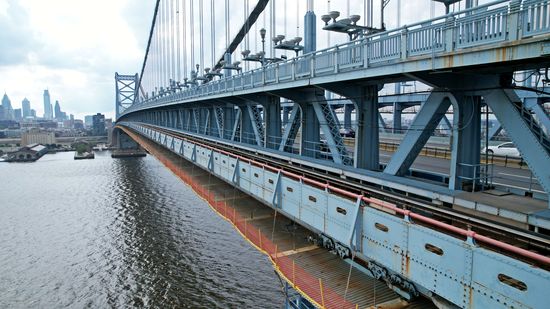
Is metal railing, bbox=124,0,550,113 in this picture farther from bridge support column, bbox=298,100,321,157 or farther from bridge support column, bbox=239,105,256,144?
bridge support column, bbox=239,105,256,144

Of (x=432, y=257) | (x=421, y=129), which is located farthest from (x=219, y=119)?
(x=432, y=257)

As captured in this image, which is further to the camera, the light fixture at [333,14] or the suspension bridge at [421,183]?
the light fixture at [333,14]

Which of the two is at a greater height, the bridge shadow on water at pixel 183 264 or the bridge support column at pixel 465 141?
the bridge support column at pixel 465 141

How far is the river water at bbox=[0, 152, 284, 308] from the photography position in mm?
19016

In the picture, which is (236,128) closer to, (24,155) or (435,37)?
(435,37)

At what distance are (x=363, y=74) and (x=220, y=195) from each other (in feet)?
39.8

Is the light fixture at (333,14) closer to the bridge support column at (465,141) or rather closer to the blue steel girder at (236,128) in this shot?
the bridge support column at (465,141)

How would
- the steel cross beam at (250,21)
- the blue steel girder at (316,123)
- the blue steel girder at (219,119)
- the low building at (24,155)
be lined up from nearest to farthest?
the blue steel girder at (316,123) → the blue steel girder at (219,119) → the steel cross beam at (250,21) → the low building at (24,155)

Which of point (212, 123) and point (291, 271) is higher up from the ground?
point (212, 123)

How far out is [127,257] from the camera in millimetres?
24031

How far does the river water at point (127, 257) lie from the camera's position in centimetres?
1902

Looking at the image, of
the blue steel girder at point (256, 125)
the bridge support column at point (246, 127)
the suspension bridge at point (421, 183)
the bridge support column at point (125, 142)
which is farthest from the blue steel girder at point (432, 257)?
the bridge support column at point (125, 142)

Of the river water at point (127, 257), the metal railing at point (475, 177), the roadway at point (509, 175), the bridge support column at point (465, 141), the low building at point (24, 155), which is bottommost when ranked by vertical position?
the river water at point (127, 257)

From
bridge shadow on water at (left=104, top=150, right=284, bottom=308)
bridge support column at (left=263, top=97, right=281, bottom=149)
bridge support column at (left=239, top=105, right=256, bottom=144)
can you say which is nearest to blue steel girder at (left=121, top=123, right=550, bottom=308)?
bridge support column at (left=263, top=97, right=281, bottom=149)
